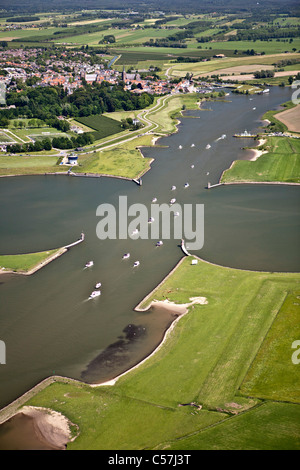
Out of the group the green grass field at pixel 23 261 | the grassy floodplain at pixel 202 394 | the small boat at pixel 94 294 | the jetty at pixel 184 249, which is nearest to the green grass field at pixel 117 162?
the jetty at pixel 184 249

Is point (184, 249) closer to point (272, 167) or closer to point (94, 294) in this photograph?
point (94, 294)

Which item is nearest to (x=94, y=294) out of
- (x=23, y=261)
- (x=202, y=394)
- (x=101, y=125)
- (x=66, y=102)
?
(x=23, y=261)

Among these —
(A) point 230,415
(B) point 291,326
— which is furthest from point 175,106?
(A) point 230,415

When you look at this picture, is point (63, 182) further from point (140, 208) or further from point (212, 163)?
point (212, 163)

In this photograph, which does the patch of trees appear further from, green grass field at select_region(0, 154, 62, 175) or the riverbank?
the riverbank

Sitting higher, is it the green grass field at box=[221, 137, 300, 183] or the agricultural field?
the agricultural field

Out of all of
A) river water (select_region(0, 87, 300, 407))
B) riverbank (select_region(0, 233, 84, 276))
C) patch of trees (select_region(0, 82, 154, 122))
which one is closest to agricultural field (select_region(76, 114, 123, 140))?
patch of trees (select_region(0, 82, 154, 122))

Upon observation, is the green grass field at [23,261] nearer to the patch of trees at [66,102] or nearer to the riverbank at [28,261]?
the riverbank at [28,261]
